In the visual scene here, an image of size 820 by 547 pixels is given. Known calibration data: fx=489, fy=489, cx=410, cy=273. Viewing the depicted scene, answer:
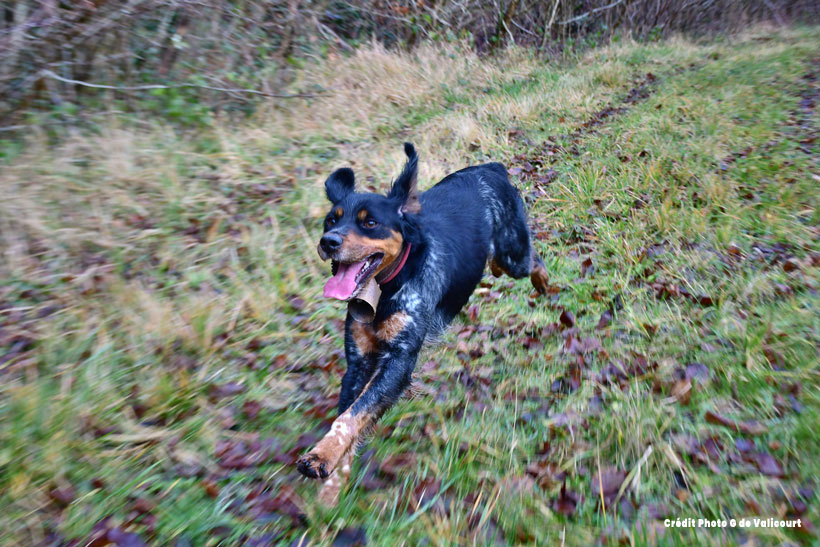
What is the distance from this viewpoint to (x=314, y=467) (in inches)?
99.2

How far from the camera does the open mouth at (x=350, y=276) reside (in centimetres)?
287

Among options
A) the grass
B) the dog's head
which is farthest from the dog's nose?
the grass

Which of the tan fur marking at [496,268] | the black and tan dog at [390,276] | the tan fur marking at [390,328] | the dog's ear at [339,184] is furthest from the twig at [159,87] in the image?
the tan fur marking at [390,328]

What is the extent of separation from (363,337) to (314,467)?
2.94ft

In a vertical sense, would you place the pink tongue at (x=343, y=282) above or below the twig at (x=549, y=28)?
below

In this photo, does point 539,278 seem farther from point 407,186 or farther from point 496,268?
point 407,186

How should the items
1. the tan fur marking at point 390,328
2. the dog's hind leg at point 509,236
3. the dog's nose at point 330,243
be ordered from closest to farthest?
the dog's nose at point 330,243 → the tan fur marking at point 390,328 → the dog's hind leg at point 509,236

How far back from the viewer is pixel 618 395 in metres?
3.08

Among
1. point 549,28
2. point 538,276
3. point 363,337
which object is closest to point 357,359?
point 363,337

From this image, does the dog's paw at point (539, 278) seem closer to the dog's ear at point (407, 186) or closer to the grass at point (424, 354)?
the grass at point (424, 354)

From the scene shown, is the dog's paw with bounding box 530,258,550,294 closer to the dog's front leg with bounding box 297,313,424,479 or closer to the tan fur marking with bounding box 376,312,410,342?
the dog's front leg with bounding box 297,313,424,479

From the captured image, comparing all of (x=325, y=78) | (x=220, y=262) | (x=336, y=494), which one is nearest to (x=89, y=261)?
(x=220, y=262)

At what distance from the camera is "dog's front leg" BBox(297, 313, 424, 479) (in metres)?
2.56

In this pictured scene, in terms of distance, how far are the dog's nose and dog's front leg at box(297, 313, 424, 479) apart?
61cm
